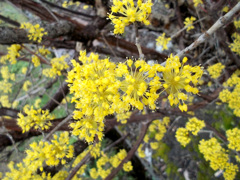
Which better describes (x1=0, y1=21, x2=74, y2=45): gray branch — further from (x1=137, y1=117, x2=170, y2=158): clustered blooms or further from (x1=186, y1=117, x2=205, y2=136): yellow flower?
(x1=137, y1=117, x2=170, y2=158): clustered blooms

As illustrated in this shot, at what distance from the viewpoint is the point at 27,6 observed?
2.93 metres

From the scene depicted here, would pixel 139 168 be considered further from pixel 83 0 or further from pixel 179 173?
pixel 83 0

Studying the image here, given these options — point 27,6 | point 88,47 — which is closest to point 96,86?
point 88,47

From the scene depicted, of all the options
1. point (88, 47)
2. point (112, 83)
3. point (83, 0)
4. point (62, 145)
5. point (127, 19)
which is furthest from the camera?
point (83, 0)

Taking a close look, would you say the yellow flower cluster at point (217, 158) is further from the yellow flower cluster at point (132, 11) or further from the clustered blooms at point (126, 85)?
the yellow flower cluster at point (132, 11)

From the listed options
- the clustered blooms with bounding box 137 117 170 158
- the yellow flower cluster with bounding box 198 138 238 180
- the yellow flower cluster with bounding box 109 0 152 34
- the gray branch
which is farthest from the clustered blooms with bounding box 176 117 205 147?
the gray branch

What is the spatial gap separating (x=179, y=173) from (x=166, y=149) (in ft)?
1.78

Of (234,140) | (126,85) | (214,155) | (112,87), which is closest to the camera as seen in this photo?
(112,87)

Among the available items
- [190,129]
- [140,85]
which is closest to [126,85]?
[140,85]

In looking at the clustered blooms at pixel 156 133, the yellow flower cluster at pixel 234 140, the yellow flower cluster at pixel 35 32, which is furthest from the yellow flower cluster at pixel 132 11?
the clustered blooms at pixel 156 133

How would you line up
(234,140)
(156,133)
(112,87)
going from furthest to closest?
(156,133), (234,140), (112,87)

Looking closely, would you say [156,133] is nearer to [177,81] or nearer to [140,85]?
[177,81]

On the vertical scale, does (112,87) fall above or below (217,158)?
above

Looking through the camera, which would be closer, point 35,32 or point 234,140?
point 234,140
